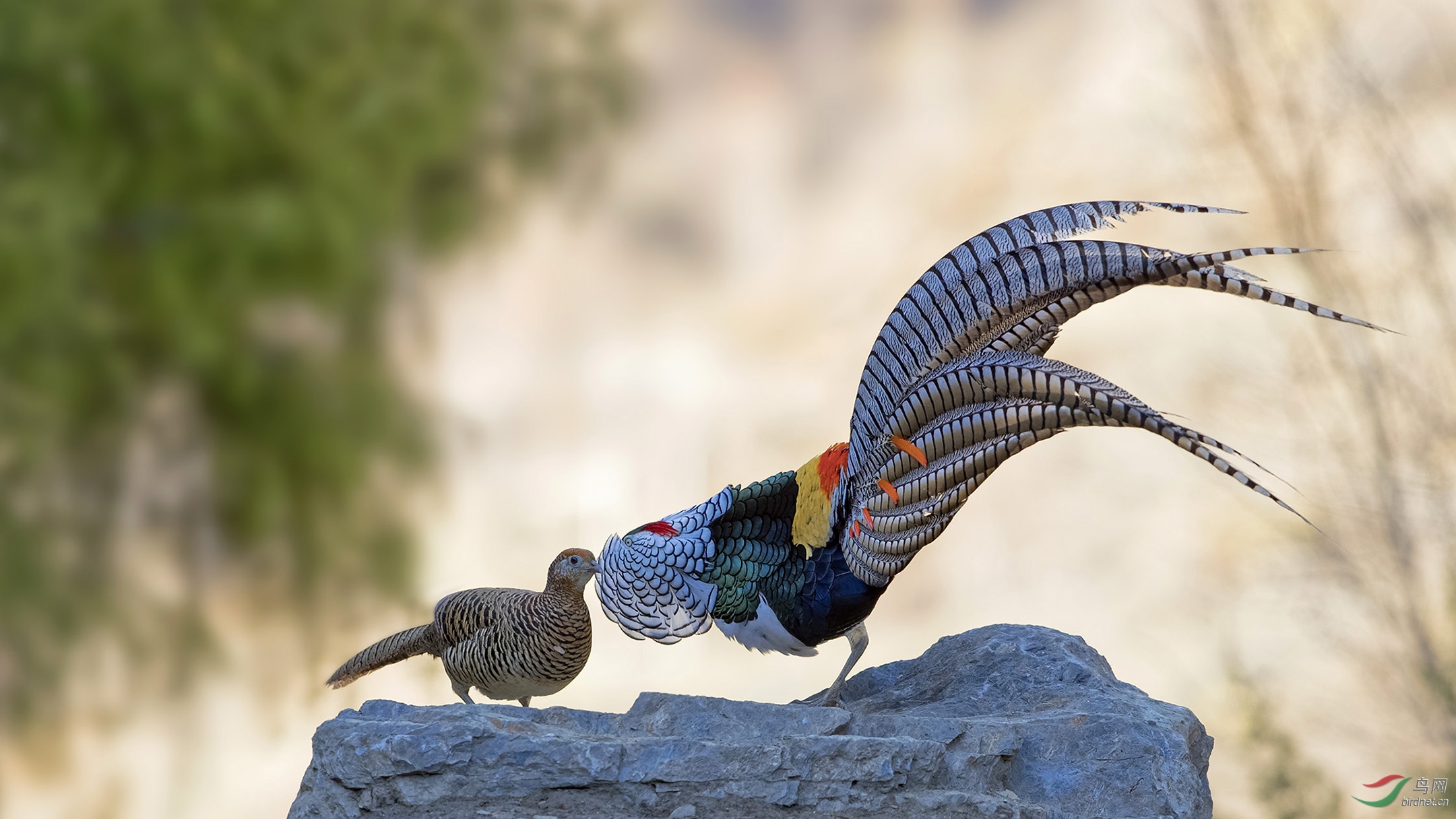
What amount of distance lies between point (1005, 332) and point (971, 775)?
0.97m

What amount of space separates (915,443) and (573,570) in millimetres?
992

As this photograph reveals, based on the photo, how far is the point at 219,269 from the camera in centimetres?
570

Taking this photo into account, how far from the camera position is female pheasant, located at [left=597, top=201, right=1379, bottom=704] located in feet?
8.66

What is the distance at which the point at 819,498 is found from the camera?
3.35 metres

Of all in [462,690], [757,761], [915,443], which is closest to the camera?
[757,761]

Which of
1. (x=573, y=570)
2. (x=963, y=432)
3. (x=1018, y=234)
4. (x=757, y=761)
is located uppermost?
(x=1018, y=234)

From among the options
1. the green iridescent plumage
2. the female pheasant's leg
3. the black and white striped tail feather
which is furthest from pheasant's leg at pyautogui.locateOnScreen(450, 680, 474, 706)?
the black and white striped tail feather

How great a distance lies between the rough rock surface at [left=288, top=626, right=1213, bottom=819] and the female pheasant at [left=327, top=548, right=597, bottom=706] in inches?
10.7

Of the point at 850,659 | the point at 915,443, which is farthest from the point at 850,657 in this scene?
the point at 915,443

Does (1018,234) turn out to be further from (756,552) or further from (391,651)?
(391,651)

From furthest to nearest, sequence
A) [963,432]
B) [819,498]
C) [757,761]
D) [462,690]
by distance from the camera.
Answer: [462,690] < [819,498] < [963,432] < [757,761]

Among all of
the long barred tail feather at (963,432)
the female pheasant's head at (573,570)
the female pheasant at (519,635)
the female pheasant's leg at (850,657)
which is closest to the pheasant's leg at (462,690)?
the female pheasant at (519,635)

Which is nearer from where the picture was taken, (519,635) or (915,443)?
(915,443)

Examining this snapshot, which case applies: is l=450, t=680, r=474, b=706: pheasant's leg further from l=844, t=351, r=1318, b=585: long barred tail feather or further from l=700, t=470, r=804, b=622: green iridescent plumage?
l=844, t=351, r=1318, b=585: long barred tail feather
